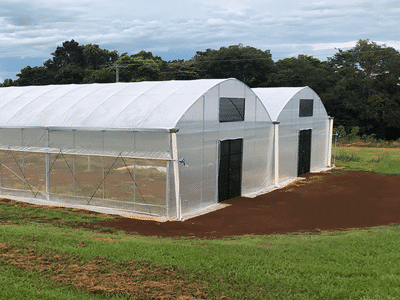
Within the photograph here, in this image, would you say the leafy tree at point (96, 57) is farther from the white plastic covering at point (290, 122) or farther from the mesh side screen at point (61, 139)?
the mesh side screen at point (61, 139)

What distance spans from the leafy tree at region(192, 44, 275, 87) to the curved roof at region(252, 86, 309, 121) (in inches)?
1524

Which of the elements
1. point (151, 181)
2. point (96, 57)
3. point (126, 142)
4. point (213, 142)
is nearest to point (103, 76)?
point (96, 57)

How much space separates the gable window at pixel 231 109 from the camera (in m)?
17.0

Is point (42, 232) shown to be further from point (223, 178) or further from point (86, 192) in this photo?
point (223, 178)

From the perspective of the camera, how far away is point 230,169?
17703 millimetres

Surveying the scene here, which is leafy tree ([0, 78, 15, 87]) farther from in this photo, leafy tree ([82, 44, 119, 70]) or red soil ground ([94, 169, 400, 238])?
red soil ground ([94, 169, 400, 238])

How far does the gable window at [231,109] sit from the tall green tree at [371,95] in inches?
1352

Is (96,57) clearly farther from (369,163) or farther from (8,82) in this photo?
(369,163)

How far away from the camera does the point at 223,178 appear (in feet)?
56.6

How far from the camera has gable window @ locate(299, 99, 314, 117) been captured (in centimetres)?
2500

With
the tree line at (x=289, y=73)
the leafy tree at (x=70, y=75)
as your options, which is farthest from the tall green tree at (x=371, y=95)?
the leafy tree at (x=70, y=75)

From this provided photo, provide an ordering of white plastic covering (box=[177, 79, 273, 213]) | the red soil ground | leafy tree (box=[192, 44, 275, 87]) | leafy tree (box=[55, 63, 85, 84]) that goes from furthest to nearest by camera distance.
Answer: leafy tree (box=[192, 44, 275, 87]) → leafy tree (box=[55, 63, 85, 84]) → white plastic covering (box=[177, 79, 273, 213]) → the red soil ground

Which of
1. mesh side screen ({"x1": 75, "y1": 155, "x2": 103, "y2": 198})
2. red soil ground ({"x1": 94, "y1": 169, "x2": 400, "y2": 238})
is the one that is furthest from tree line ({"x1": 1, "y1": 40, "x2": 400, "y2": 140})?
mesh side screen ({"x1": 75, "y1": 155, "x2": 103, "y2": 198})

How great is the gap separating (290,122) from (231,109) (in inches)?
277
